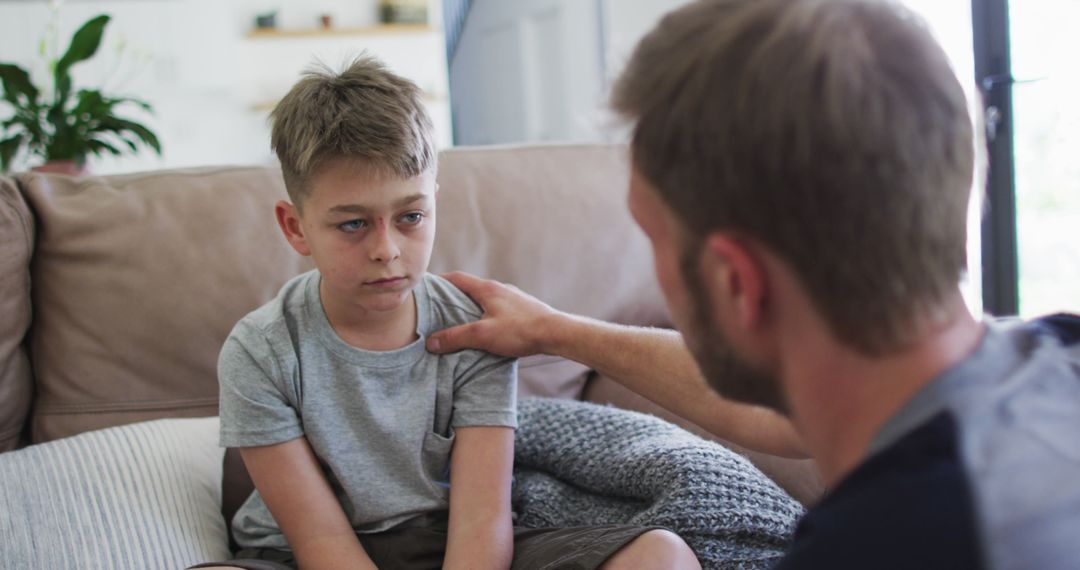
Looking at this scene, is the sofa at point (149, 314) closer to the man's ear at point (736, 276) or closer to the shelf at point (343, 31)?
the man's ear at point (736, 276)

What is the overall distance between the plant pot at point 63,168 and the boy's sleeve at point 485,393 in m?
1.35

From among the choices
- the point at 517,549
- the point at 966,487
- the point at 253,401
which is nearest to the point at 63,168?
the point at 253,401

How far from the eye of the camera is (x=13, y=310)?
146 centimetres

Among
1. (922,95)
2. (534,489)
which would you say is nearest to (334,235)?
(534,489)

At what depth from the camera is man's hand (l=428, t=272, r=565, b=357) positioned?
1.24m

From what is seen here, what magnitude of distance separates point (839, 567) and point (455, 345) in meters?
0.74

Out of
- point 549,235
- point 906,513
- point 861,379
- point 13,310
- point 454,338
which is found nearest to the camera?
point 906,513

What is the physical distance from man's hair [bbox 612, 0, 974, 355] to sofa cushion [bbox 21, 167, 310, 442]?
1.07 metres

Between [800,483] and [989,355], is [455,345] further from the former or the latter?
[989,355]

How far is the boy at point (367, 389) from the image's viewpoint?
1.12 metres

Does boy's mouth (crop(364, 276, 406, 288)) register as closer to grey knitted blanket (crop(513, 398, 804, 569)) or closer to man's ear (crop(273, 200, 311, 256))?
man's ear (crop(273, 200, 311, 256))

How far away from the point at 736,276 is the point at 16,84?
224cm

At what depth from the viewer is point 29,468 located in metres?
1.29

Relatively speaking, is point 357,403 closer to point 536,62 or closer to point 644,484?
point 644,484
